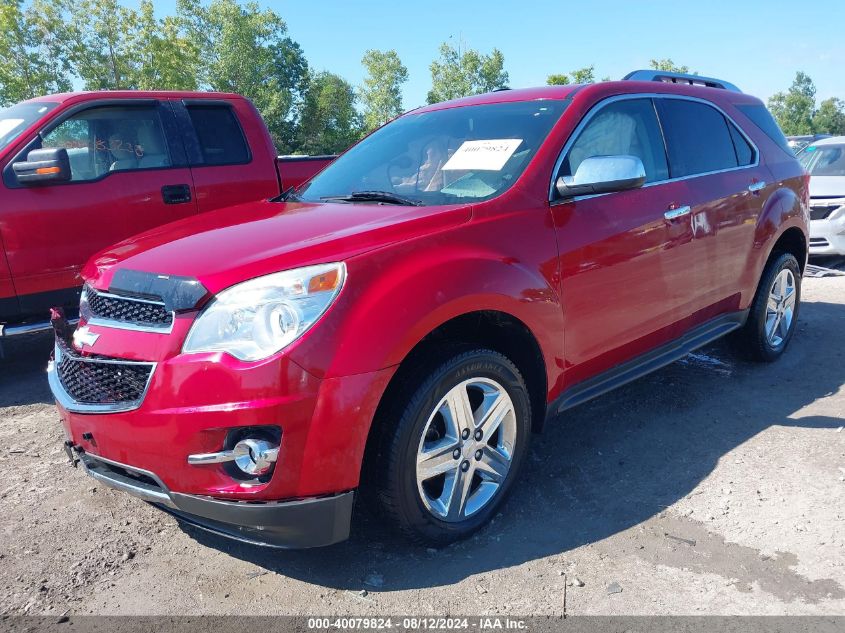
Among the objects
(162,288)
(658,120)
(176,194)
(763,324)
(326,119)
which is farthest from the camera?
(326,119)

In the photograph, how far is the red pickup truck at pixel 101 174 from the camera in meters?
4.70

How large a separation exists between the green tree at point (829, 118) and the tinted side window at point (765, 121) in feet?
385

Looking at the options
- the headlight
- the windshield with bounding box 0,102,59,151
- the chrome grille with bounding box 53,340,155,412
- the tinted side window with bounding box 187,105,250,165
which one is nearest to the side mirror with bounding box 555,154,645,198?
the headlight

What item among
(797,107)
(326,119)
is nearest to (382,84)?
(326,119)

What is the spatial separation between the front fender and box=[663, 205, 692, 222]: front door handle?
109 centimetres

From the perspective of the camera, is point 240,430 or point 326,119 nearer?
point 240,430

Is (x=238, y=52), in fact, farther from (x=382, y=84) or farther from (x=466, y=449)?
(x=466, y=449)

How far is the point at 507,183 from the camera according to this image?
3.03 m

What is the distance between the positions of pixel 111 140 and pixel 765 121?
4.96m

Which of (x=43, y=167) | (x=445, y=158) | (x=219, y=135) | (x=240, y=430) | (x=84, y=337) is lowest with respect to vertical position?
(x=240, y=430)

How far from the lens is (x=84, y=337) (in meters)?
2.62

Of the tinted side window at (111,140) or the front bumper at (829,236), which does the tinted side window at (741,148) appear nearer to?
the tinted side window at (111,140)

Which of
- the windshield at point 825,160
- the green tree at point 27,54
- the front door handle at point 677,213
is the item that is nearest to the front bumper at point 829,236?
the windshield at point 825,160

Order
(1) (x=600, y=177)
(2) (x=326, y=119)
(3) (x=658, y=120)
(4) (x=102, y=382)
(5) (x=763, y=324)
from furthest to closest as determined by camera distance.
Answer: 1. (2) (x=326, y=119)
2. (5) (x=763, y=324)
3. (3) (x=658, y=120)
4. (1) (x=600, y=177)
5. (4) (x=102, y=382)
